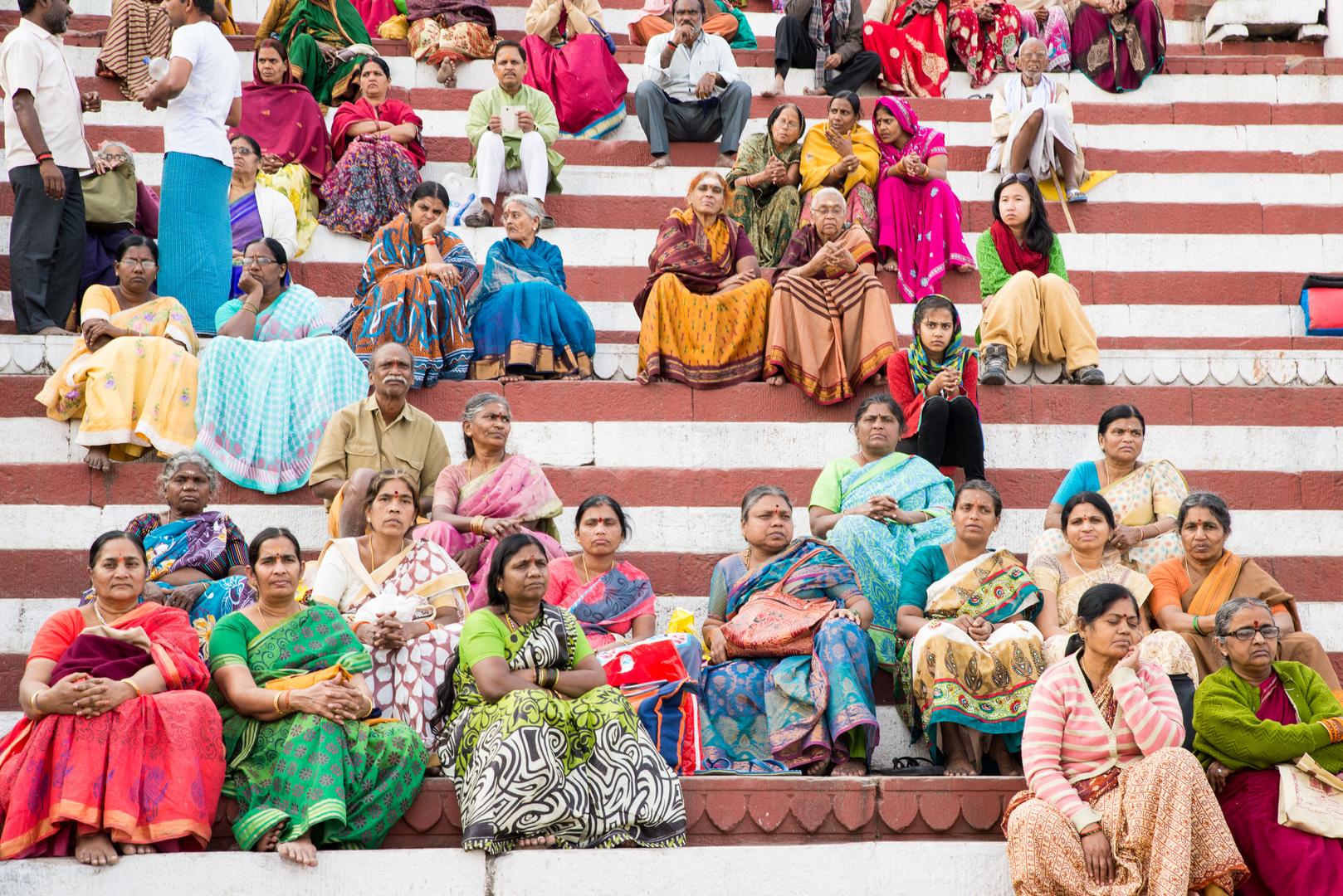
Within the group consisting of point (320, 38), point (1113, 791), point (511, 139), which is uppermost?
point (320, 38)

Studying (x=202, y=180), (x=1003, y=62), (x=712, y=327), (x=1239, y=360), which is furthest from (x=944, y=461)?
(x=1003, y=62)

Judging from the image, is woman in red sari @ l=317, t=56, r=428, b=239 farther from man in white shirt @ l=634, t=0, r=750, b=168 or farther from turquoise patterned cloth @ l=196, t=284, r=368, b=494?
turquoise patterned cloth @ l=196, t=284, r=368, b=494

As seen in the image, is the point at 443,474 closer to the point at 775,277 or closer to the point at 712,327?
the point at 712,327

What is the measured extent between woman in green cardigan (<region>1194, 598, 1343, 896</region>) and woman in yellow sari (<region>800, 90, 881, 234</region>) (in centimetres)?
410

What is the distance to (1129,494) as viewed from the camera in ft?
19.2

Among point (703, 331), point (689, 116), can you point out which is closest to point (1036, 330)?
point (703, 331)

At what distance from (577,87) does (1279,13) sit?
18.0 ft

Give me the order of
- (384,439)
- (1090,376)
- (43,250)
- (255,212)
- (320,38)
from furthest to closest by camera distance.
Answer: (320,38) → (255,212) → (43,250) → (1090,376) → (384,439)

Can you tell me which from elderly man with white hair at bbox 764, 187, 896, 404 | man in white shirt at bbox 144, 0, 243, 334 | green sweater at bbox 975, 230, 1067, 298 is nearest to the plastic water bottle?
man in white shirt at bbox 144, 0, 243, 334

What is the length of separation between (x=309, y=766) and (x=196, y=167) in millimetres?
4119

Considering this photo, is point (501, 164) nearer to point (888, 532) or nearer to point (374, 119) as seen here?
point (374, 119)

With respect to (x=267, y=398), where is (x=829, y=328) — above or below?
above

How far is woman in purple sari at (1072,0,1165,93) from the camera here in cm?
981

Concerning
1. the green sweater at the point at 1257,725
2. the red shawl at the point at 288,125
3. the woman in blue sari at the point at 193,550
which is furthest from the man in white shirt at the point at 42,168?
the green sweater at the point at 1257,725
